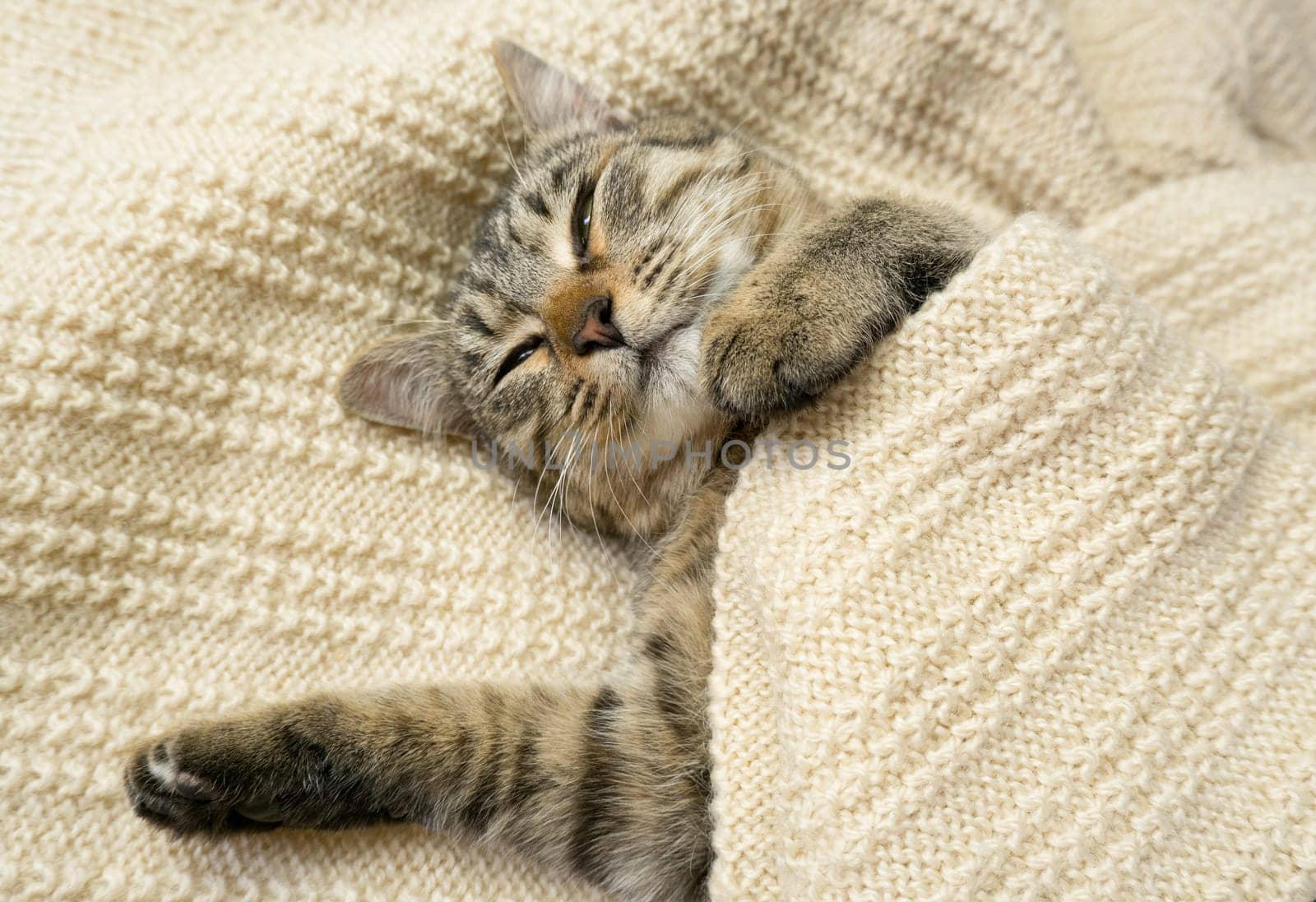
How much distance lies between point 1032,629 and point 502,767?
657 mm

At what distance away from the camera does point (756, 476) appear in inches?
40.5

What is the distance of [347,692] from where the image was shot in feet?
3.45

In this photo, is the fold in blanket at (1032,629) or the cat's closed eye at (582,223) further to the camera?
the cat's closed eye at (582,223)

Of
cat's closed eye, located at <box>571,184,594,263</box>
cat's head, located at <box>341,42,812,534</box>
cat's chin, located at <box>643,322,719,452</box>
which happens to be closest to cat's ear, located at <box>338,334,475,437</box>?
cat's head, located at <box>341,42,812,534</box>

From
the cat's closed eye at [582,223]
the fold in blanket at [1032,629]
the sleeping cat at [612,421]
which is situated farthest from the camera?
the cat's closed eye at [582,223]

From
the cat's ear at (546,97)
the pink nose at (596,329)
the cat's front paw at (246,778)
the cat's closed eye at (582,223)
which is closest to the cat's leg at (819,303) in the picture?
the pink nose at (596,329)

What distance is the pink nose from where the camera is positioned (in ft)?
3.45

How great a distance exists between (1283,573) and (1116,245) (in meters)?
0.67

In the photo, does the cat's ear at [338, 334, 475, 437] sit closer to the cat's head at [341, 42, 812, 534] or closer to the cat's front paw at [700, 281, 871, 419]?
the cat's head at [341, 42, 812, 534]

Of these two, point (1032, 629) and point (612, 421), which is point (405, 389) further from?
point (1032, 629)

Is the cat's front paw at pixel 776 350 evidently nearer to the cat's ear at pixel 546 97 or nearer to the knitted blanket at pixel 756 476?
the knitted blanket at pixel 756 476

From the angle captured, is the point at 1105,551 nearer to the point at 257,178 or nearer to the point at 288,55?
Result: the point at 257,178

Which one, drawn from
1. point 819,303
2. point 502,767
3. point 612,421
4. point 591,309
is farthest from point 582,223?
point 502,767

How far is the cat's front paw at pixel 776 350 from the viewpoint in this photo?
897 millimetres
